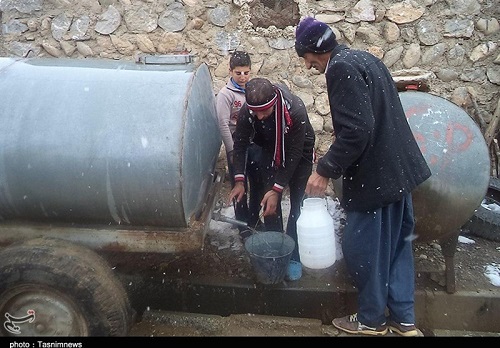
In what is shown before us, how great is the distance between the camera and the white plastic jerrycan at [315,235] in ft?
10.5

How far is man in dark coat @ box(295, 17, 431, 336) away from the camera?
2611 mm

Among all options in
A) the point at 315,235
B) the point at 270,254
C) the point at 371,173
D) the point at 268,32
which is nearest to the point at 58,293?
the point at 270,254

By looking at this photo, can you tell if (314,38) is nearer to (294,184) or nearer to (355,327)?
(294,184)

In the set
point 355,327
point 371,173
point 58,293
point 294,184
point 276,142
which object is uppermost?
point 371,173

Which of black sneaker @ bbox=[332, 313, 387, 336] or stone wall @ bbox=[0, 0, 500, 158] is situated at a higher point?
stone wall @ bbox=[0, 0, 500, 158]

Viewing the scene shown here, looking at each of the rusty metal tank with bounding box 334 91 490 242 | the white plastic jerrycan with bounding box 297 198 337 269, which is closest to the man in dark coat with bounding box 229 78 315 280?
the white plastic jerrycan with bounding box 297 198 337 269

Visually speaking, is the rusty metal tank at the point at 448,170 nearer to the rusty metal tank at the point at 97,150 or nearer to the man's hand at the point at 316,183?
the man's hand at the point at 316,183

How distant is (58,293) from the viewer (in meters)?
2.57

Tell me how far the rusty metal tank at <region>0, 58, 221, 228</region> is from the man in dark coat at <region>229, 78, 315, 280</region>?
67 cm

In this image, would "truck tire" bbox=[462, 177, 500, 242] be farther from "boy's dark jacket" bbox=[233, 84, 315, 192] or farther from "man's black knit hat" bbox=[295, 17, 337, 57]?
"man's black knit hat" bbox=[295, 17, 337, 57]

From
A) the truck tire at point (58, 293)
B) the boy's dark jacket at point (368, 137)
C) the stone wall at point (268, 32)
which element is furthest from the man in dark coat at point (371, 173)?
the stone wall at point (268, 32)

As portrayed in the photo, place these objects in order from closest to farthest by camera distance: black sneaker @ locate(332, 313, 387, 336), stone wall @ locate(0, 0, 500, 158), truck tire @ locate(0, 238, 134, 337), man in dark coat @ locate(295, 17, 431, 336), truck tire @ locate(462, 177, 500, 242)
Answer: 1. truck tire @ locate(0, 238, 134, 337)
2. man in dark coat @ locate(295, 17, 431, 336)
3. black sneaker @ locate(332, 313, 387, 336)
4. truck tire @ locate(462, 177, 500, 242)
5. stone wall @ locate(0, 0, 500, 158)

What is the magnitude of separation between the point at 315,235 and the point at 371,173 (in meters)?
0.68
